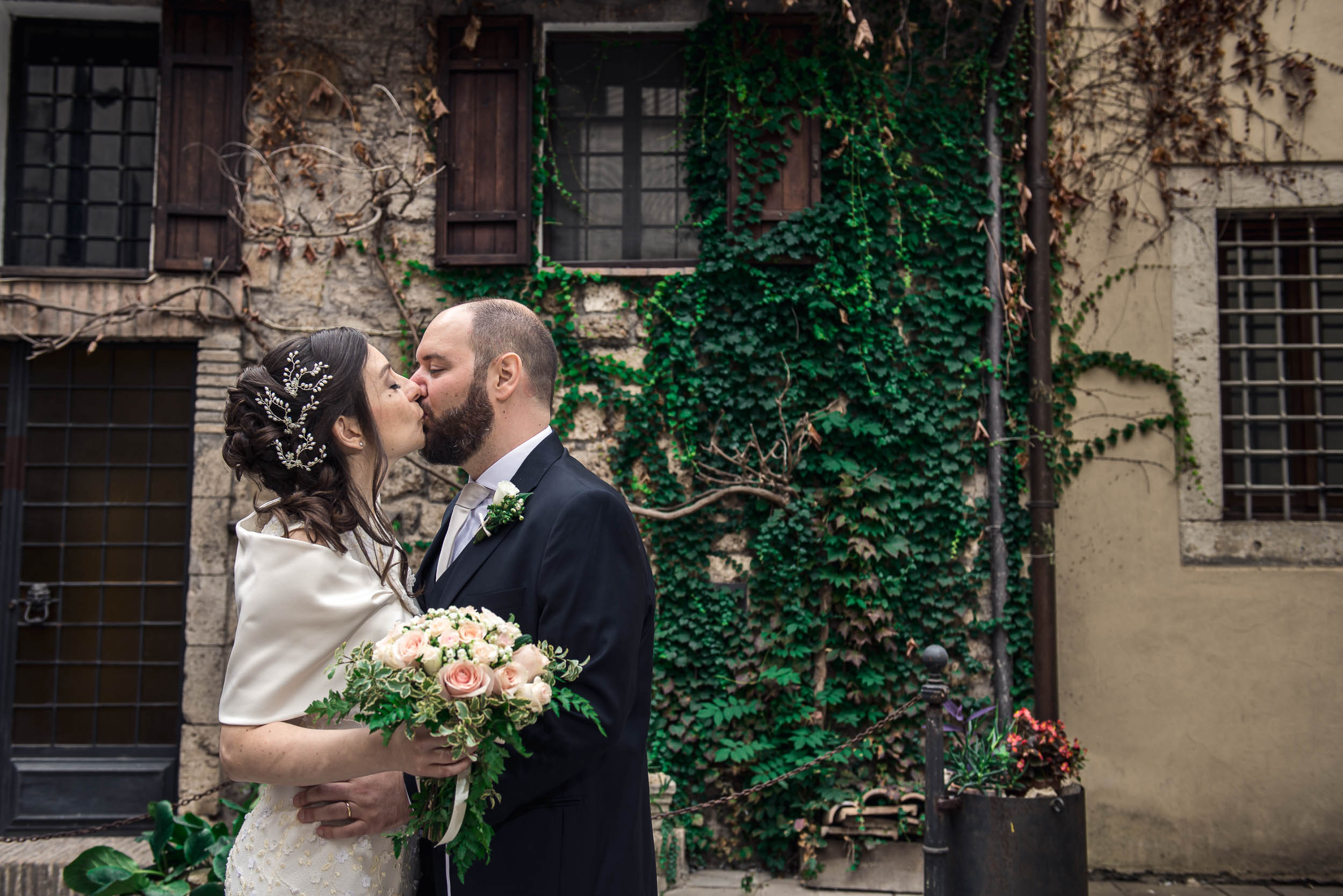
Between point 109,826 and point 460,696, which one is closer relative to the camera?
point 460,696

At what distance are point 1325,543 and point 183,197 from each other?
7.18 metres

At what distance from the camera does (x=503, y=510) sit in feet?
6.94

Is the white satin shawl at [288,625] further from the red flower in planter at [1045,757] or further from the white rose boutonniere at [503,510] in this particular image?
the red flower in planter at [1045,757]

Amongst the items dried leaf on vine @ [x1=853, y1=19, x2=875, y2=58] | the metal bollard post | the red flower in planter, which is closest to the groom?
the metal bollard post

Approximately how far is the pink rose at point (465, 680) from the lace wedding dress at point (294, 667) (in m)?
0.47

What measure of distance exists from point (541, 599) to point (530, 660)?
299 mm

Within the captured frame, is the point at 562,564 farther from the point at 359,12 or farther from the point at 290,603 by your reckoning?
the point at 359,12

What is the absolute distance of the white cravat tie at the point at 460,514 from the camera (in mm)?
2303

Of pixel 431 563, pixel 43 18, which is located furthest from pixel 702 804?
pixel 43 18

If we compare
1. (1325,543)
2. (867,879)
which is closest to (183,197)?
(867,879)

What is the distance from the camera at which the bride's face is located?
2.29 metres

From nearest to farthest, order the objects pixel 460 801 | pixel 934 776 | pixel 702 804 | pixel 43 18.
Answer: pixel 460 801
pixel 934 776
pixel 702 804
pixel 43 18

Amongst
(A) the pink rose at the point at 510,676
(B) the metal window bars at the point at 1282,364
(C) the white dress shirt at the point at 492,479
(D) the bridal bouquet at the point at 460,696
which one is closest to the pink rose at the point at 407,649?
(D) the bridal bouquet at the point at 460,696

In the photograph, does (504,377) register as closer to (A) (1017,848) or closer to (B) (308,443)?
(B) (308,443)
